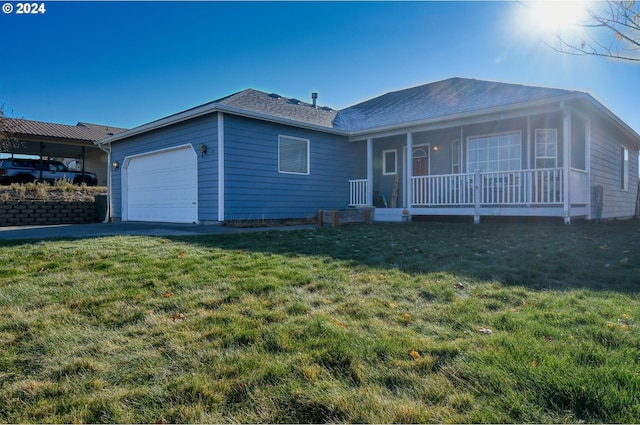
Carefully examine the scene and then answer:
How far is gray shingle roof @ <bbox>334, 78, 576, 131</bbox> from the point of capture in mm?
9594

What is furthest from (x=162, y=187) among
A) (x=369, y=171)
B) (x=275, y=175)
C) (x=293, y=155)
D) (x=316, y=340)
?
(x=316, y=340)

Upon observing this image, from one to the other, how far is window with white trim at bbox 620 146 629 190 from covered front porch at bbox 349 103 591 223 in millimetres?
4154

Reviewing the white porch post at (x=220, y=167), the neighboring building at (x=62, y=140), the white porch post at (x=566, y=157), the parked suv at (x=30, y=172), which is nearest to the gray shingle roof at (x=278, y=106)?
the white porch post at (x=220, y=167)

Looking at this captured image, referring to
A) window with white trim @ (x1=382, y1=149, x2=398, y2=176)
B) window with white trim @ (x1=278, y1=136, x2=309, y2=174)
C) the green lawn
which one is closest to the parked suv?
window with white trim @ (x1=278, y1=136, x2=309, y2=174)

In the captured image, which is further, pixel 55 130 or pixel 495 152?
pixel 55 130

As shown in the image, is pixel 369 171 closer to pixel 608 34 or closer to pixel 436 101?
pixel 436 101

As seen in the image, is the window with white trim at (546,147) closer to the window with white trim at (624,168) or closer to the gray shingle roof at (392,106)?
the gray shingle roof at (392,106)

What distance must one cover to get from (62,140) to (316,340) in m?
22.2

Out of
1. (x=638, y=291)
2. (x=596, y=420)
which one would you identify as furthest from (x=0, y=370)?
(x=638, y=291)

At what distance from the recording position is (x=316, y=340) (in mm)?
2205

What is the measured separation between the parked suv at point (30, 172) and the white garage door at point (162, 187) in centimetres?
586

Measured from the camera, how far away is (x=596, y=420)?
1436mm

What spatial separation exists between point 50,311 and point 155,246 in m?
2.69

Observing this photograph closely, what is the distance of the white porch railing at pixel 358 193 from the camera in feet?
40.4
